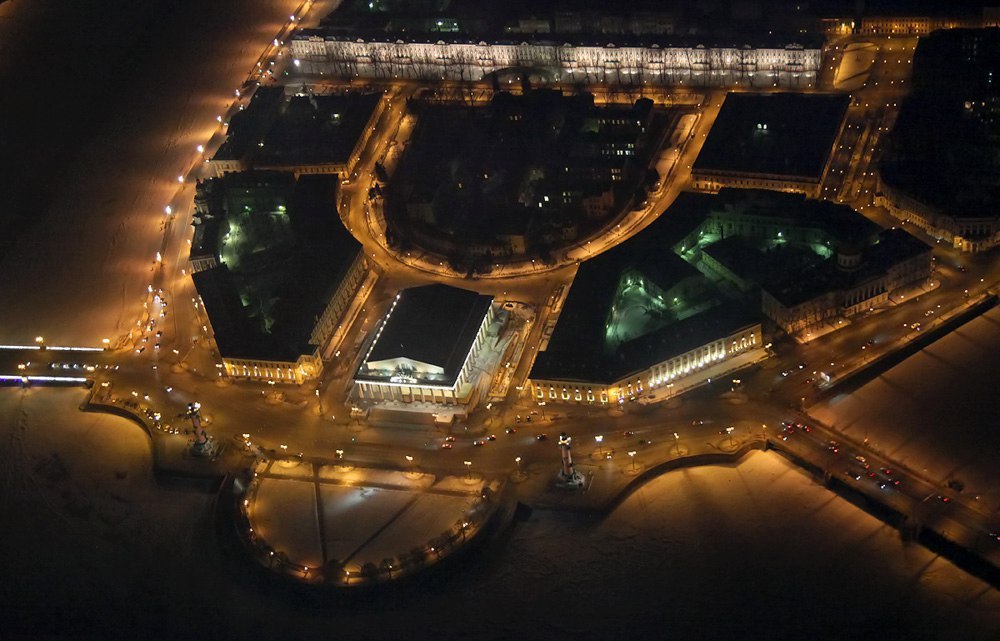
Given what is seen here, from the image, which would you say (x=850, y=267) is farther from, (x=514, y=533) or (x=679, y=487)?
(x=514, y=533)

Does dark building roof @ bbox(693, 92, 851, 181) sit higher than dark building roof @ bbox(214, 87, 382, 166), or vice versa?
dark building roof @ bbox(214, 87, 382, 166)

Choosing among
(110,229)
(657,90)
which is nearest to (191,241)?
(110,229)

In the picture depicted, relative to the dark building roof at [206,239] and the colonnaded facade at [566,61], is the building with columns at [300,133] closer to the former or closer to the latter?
the colonnaded facade at [566,61]

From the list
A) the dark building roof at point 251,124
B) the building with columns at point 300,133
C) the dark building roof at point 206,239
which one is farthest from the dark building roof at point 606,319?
the dark building roof at point 251,124

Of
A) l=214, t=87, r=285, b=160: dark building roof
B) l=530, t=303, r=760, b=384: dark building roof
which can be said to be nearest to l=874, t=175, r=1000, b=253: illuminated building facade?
l=530, t=303, r=760, b=384: dark building roof

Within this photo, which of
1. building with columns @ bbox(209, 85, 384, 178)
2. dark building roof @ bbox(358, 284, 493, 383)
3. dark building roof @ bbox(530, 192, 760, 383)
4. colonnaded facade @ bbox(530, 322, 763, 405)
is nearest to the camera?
colonnaded facade @ bbox(530, 322, 763, 405)

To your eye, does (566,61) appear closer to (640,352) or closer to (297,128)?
(297,128)

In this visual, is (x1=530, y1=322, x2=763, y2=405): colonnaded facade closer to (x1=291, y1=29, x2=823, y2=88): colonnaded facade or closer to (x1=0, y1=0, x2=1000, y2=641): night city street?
(x1=0, y1=0, x2=1000, y2=641): night city street

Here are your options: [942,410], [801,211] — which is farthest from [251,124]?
[942,410]
